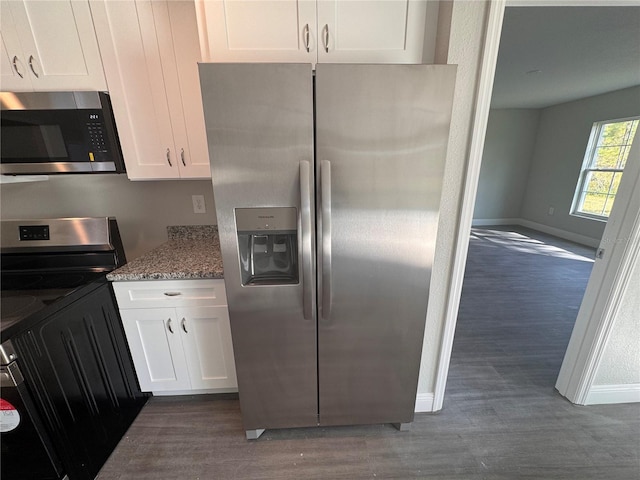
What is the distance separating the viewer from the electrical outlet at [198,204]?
74.0 inches

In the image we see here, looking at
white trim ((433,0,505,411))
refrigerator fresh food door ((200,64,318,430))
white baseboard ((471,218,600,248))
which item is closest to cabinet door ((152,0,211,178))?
refrigerator fresh food door ((200,64,318,430))

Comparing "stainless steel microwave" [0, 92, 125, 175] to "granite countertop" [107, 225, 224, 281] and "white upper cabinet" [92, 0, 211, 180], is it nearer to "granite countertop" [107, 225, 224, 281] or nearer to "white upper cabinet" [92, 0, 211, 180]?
"white upper cabinet" [92, 0, 211, 180]

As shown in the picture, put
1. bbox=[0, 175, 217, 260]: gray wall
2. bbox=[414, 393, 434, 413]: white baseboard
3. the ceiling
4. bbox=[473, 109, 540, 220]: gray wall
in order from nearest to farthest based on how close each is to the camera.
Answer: bbox=[414, 393, 434, 413]: white baseboard, bbox=[0, 175, 217, 260]: gray wall, the ceiling, bbox=[473, 109, 540, 220]: gray wall

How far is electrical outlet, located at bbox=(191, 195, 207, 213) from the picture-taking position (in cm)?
188

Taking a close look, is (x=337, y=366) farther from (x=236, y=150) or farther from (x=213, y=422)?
(x=236, y=150)

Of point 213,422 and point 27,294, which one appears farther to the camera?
point 213,422

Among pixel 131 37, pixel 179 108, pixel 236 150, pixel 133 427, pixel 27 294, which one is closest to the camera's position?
pixel 236 150

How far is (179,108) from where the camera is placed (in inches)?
57.4

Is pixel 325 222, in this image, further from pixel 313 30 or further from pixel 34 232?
pixel 34 232

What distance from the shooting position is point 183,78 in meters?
1.42

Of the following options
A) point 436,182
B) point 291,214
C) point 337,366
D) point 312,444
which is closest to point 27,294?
point 291,214

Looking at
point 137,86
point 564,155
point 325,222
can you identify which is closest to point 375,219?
point 325,222

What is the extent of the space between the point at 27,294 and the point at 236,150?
1.16 meters

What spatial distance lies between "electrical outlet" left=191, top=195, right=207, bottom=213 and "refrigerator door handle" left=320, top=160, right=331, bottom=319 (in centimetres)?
116
